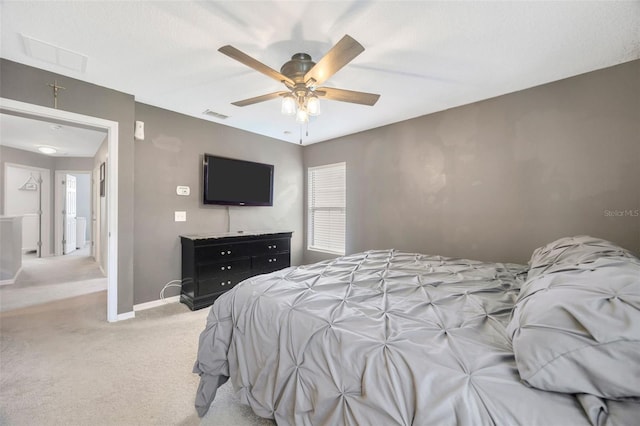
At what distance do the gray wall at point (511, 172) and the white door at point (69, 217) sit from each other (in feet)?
25.0

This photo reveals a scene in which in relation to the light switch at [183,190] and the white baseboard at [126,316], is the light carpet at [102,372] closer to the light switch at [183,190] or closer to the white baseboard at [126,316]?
the white baseboard at [126,316]

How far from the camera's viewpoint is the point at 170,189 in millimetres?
3338

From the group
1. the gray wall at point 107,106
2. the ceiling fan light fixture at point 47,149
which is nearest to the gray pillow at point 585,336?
the gray wall at point 107,106

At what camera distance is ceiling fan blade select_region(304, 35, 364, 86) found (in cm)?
148

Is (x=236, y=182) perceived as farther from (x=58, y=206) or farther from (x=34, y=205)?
(x=34, y=205)

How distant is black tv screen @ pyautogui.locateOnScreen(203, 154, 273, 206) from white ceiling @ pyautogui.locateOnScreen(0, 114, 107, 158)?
1.84 m

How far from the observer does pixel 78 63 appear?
2.24 meters

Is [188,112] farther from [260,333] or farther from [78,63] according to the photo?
[260,333]

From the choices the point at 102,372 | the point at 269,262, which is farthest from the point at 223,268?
the point at 102,372

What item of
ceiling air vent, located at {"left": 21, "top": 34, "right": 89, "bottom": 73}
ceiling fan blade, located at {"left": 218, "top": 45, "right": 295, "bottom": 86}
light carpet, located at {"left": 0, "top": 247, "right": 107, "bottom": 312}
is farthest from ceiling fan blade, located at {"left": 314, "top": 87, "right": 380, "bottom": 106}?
light carpet, located at {"left": 0, "top": 247, "right": 107, "bottom": 312}

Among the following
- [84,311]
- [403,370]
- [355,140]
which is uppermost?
[355,140]

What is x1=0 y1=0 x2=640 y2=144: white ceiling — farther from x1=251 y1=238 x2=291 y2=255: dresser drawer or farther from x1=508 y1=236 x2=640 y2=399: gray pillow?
x1=251 y1=238 x2=291 y2=255: dresser drawer

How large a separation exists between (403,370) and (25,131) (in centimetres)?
657

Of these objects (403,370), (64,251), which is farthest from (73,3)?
(64,251)
